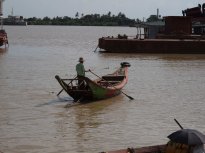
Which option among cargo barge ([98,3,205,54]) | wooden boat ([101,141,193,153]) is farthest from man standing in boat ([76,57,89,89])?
cargo barge ([98,3,205,54])

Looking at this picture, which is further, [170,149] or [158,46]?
[158,46]

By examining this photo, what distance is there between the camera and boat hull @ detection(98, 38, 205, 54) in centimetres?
4900

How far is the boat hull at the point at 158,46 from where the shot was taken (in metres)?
49.0

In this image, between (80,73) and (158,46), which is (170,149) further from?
(158,46)

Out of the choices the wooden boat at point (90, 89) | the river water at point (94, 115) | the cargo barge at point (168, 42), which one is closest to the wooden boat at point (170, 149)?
the river water at point (94, 115)

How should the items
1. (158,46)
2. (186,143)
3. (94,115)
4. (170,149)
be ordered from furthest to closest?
(158,46) → (94,115) → (170,149) → (186,143)

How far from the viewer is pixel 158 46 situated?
4891 centimetres

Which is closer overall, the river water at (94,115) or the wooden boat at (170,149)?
the wooden boat at (170,149)

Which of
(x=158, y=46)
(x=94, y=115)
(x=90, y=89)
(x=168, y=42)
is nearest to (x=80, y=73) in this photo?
(x=90, y=89)

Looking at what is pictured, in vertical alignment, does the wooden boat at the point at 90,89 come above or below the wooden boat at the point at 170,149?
below

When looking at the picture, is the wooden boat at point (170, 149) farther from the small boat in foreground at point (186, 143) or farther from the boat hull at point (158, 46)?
the boat hull at point (158, 46)

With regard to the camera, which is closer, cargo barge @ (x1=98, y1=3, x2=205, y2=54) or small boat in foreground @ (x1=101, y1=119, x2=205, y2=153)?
small boat in foreground @ (x1=101, y1=119, x2=205, y2=153)

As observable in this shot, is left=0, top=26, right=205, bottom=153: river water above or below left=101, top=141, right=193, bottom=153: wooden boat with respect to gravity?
below

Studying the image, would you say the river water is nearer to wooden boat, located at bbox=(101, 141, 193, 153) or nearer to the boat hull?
wooden boat, located at bbox=(101, 141, 193, 153)
